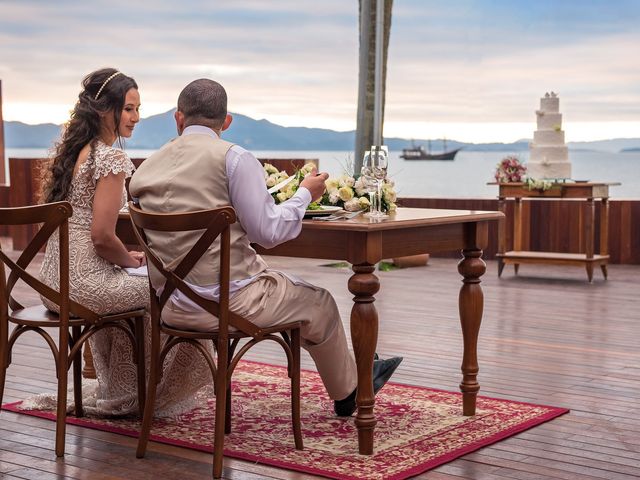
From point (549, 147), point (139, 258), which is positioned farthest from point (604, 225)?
point (139, 258)

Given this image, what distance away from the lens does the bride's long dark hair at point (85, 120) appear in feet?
12.4

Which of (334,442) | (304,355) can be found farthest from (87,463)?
(304,355)

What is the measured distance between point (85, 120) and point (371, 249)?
47.5 inches

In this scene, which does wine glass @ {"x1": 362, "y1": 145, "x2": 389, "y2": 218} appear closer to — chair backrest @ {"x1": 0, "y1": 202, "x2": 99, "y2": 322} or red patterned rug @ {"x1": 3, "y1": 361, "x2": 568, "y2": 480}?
red patterned rug @ {"x1": 3, "y1": 361, "x2": 568, "y2": 480}

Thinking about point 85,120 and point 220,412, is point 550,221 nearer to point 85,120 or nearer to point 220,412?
point 85,120

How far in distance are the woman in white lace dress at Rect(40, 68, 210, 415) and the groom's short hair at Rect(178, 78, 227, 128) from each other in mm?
509

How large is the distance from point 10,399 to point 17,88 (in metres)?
12.8

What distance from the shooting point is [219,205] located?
3.24 metres

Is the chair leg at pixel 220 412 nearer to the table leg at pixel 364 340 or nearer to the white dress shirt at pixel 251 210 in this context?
the white dress shirt at pixel 251 210

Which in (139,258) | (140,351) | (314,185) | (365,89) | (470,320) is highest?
(365,89)

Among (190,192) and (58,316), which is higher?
(190,192)

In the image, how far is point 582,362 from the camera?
16.2ft

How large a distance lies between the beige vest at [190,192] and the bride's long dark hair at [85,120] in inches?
21.1

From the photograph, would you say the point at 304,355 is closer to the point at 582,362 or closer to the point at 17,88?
the point at 582,362
